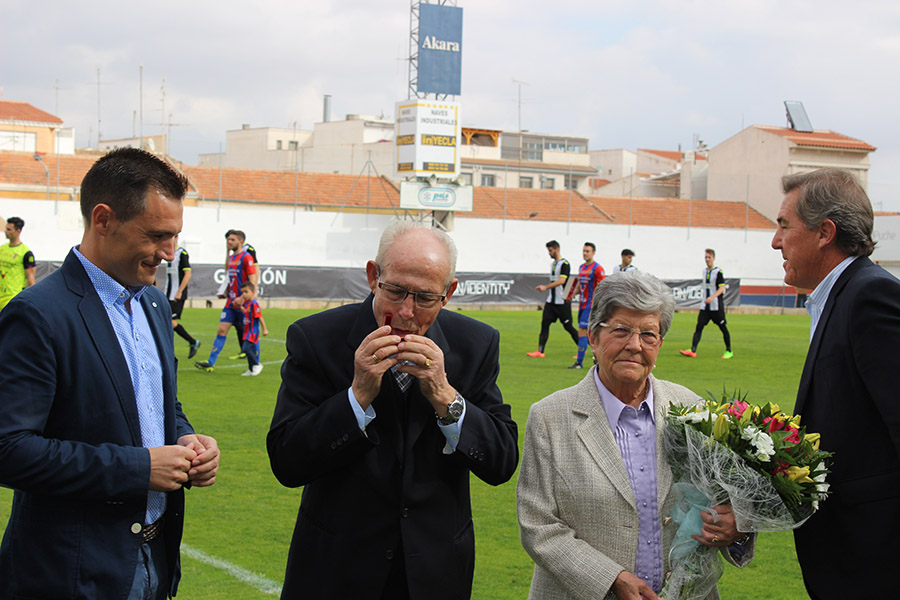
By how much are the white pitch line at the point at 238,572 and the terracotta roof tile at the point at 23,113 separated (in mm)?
69384

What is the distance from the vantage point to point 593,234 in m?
44.5

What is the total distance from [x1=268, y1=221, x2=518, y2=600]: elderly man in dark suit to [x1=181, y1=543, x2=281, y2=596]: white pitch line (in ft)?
7.40

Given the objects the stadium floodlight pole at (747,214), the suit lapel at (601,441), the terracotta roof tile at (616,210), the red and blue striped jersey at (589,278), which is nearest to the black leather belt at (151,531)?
the suit lapel at (601,441)

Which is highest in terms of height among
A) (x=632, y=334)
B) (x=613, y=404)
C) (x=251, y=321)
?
(x=632, y=334)

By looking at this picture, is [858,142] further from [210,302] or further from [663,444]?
[663,444]

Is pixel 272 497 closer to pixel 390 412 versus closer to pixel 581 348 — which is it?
pixel 390 412

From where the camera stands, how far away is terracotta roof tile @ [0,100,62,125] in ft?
223

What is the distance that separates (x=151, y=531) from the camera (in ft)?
9.52

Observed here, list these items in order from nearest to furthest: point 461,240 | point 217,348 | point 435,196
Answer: point 217,348 < point 435,196 < point 461,240

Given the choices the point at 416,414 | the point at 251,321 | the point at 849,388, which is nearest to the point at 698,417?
the point at 849,388

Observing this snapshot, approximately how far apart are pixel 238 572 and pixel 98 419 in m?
3.06

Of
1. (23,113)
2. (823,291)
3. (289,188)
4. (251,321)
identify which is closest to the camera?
(823,291)

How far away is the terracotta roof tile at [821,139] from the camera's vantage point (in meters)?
55.6

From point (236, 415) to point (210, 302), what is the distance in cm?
2080
